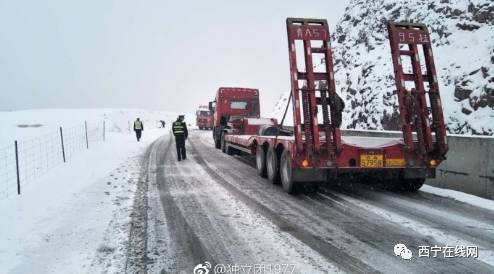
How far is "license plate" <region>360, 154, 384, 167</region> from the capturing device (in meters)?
7.82

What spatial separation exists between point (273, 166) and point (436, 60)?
615 inches

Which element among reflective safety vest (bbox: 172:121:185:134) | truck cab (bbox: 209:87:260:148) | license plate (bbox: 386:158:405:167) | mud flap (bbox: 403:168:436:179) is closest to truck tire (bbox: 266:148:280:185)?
license plate (bbox: 386:158:405:167)

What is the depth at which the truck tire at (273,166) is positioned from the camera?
364 inches

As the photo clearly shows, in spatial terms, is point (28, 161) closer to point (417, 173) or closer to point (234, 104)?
point (234, 104)

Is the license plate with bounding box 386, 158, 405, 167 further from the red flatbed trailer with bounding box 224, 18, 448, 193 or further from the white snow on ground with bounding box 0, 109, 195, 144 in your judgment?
the white snow on ground with bounding box 0, 109, 195, 144

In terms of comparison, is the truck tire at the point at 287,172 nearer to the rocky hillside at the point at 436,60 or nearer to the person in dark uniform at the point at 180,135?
the person in dark uniform at the point at 180,135

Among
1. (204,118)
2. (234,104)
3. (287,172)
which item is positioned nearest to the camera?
(287,172)

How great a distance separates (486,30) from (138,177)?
1822 centimetres

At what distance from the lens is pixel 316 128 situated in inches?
302

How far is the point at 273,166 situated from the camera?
9.41 metres

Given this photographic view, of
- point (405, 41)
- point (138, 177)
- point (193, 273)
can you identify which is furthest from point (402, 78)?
point (138, 177)

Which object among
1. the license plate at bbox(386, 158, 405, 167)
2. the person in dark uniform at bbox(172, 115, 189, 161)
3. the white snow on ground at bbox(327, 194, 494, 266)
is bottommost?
the white snow on ground at bbox(327, 194, 494, 266)

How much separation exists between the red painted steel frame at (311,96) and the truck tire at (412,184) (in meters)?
2.07

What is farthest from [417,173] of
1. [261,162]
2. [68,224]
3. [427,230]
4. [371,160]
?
[68,224]
